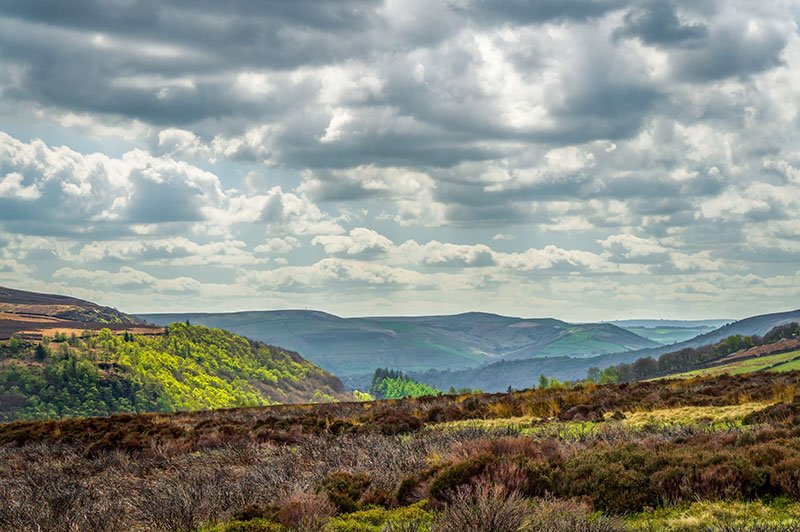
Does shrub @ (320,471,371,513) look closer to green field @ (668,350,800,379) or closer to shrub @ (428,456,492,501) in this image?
shrub @ (428,456,492,501)

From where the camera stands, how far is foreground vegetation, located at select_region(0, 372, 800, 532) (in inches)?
349

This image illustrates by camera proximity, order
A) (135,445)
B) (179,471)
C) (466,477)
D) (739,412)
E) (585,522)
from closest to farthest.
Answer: (585,522) → (466,477) → (179,471) → (739,412) → (135,445)

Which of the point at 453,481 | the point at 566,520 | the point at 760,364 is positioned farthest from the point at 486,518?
the point at 760,364

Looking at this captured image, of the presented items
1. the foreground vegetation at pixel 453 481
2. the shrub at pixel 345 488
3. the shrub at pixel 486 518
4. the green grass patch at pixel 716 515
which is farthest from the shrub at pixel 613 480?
the shrub at pixel 345 488

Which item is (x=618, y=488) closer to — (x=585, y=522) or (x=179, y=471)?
(x=585, y=522)

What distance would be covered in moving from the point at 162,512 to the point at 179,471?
478cm

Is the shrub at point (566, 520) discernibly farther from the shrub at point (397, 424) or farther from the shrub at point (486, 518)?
the shrub at point (397, 424)

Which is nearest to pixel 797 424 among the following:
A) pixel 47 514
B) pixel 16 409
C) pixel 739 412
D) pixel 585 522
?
pixel 739 412

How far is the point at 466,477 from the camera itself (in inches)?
410

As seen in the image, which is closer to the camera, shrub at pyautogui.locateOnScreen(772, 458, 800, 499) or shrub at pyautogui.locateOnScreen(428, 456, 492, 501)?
shrub at pyautogui.locateOnScreen(772, 458, 800, 499)

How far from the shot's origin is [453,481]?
34.1ft

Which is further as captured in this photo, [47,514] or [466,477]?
[47,514]

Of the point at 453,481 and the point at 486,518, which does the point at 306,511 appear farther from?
the point at 486,518

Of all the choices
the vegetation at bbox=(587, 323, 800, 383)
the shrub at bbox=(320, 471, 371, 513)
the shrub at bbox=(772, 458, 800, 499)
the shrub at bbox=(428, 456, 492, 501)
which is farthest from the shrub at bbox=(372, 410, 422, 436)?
the vegetation at bbox=(587, 323, 800, 383)
